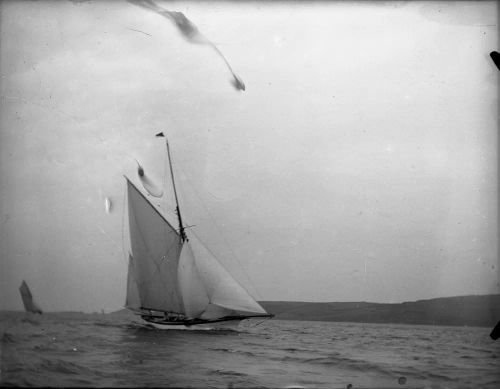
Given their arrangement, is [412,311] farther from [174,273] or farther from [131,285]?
[174,273]

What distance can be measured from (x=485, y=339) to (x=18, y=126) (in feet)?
18.2

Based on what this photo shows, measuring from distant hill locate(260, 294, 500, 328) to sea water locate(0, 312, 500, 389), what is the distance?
0.18m

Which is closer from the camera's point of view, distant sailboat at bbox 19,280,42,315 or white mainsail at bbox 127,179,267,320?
distant sailboat at bbox 19,280,42,315

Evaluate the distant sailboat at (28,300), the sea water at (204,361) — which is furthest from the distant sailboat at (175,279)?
the distant sailboat at (28,300)

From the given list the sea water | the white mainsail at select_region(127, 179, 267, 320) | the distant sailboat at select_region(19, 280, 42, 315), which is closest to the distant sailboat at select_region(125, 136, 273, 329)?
the white mainsail at select_region(127, 179, 267, 320)

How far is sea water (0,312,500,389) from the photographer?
5.34 metres

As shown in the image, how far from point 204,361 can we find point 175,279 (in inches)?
124

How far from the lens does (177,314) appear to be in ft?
32.1

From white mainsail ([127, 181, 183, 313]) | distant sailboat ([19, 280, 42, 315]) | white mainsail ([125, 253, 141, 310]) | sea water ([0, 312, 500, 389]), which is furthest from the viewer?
white mainsail ([127, 181, 183, 313])

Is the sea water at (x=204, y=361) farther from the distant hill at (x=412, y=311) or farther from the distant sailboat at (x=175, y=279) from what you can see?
the distant sailboat at (x=175, y=279)

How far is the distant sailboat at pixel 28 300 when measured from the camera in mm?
5586

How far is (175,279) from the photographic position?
360 inches

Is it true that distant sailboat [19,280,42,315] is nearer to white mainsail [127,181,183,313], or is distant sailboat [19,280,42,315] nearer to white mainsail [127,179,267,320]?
white mainsail [127,179,267,320]

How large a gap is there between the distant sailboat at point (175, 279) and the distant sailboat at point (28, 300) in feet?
3.59
